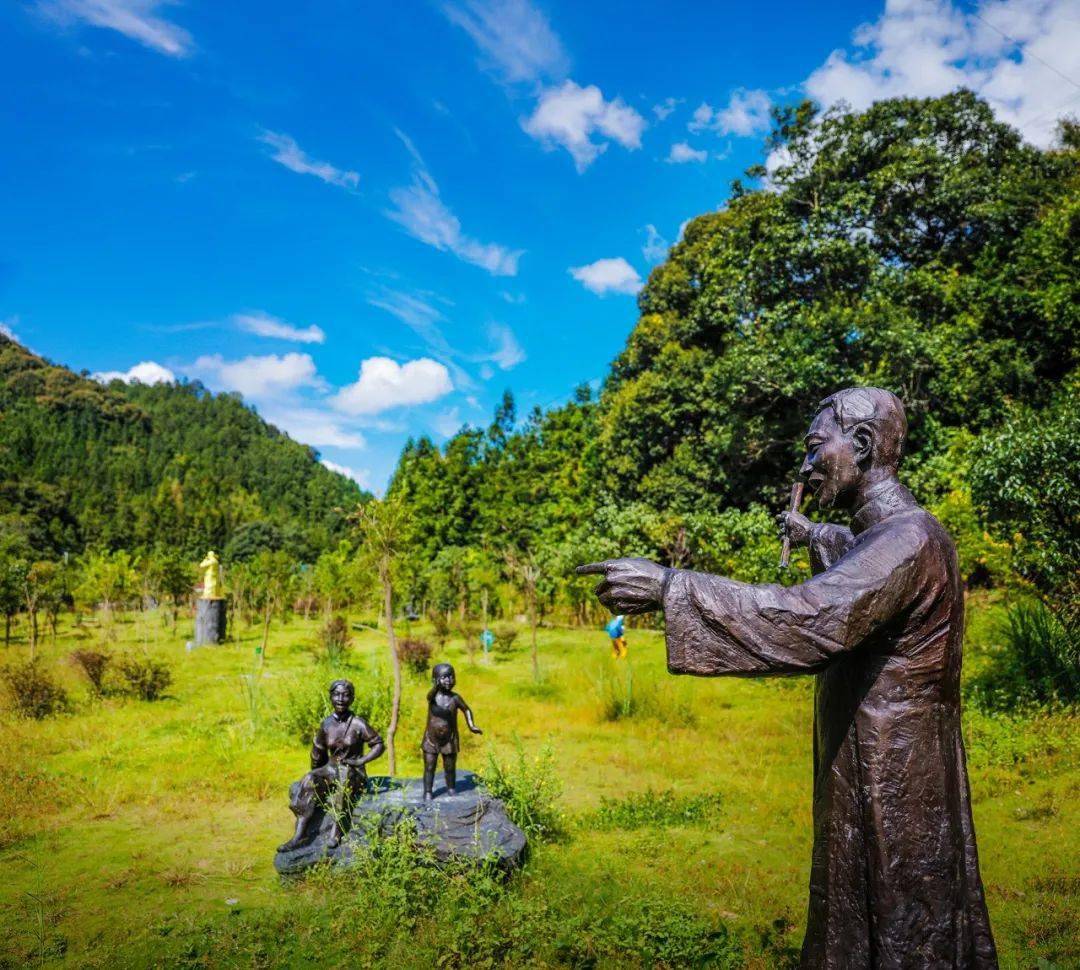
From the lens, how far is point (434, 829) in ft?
18.7

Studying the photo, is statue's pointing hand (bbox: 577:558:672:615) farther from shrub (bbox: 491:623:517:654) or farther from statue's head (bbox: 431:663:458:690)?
shrub (bbox: 491:623:517:654)

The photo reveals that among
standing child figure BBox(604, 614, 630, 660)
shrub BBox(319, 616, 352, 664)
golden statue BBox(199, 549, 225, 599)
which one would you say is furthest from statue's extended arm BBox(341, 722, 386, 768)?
Answer: golden statue BBox(199, 549, 225, 599)

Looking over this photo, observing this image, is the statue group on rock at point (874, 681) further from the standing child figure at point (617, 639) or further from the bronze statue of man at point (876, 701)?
the standing child figure at point (617, 639)

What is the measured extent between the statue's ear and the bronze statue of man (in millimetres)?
111

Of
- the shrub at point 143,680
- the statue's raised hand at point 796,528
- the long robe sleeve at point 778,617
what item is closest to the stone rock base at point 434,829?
the statue's raised hand at point 796,528

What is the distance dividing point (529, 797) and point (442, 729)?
1026 mm

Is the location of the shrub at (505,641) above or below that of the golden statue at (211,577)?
below

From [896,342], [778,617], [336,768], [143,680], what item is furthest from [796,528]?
[143,680]

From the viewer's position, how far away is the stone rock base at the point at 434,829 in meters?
5.50

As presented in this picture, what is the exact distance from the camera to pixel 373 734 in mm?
6125

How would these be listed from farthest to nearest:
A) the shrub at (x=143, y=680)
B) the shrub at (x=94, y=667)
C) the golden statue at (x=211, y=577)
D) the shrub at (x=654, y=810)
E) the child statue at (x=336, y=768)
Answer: the golden statue at (x=211, y=577), the shrub at (x=143, y=680), the shrub at (x=94, y=667), the shrub at (x=654, y=810), the child statue at (x=336, y=768)

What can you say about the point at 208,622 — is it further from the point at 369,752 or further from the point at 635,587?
the point at 635,587

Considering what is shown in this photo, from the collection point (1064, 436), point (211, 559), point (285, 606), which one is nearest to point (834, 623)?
point (1064, 436)

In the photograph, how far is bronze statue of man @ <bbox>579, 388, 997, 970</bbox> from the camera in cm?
163
